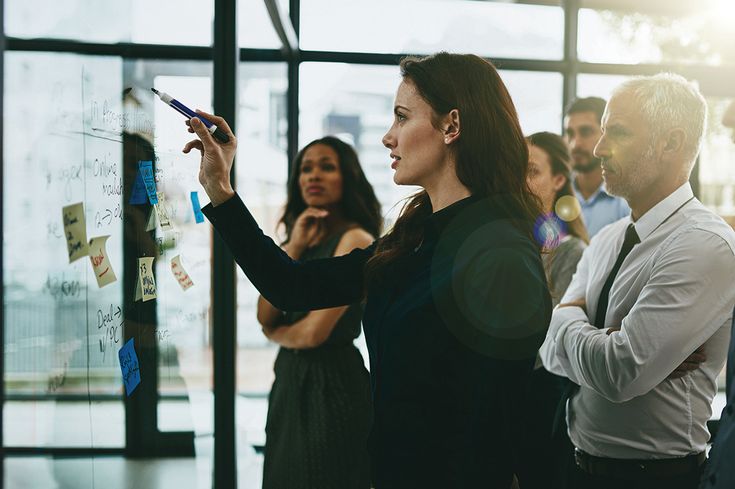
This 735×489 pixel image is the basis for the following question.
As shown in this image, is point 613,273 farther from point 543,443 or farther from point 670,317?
point 543,443

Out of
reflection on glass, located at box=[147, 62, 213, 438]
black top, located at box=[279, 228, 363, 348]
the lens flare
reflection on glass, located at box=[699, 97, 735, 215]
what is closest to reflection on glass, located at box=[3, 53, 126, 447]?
reflection on glass, located at box=[147, 62, 213, 438]

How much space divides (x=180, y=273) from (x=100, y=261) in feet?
1.94

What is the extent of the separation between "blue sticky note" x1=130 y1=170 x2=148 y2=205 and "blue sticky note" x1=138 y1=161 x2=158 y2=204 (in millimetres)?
13

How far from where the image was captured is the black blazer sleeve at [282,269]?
4.47 feet

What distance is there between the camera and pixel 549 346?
174cm

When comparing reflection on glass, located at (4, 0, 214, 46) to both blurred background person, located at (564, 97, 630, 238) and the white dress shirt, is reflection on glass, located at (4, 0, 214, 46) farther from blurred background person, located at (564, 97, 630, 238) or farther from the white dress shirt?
blurred background person, located at (564, 97, 630, 238)

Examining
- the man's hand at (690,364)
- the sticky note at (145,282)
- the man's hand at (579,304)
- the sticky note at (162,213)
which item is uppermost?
the sticky note at (162,213)

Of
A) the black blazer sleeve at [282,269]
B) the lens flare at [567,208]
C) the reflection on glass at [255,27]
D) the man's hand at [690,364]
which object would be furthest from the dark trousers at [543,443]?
the reflection on glass at [255,27]

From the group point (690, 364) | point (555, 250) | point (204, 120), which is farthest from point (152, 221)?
point (555, 250)

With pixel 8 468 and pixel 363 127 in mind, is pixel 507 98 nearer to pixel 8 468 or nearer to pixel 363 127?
pixel 8 468

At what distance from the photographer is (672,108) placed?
5.01 ft

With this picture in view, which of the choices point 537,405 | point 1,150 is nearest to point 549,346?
point 537,405

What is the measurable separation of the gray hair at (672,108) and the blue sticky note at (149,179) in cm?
112

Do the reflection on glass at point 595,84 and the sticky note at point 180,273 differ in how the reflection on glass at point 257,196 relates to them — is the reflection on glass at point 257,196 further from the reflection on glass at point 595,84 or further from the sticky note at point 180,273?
the reflection on glass at point 595,84
